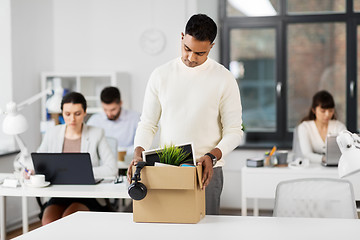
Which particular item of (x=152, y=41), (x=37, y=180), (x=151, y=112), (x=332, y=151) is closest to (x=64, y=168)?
(x=37, y=180)

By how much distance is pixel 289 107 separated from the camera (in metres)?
5.88

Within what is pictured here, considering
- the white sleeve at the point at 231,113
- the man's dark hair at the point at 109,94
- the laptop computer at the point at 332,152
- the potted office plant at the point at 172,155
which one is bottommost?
the laptop computer at the point at 332,152

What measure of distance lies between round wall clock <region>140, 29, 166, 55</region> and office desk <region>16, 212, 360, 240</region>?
3388mm

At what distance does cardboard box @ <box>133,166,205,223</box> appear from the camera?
2100mm

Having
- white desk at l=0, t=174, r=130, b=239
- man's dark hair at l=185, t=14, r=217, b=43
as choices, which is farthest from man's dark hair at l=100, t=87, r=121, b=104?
man's dark hair at l=185, t=14, r=217, b=43

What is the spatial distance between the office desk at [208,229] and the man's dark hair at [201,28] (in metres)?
0.79

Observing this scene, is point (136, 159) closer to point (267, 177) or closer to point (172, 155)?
point (172, 155)

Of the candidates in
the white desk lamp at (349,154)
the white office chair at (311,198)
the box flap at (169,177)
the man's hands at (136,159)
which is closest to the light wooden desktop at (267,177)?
the white office chair at (311,198)

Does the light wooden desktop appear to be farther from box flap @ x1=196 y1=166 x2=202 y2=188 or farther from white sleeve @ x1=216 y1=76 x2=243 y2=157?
box flap @ x1=196 y1=166 x2=202 y2=188

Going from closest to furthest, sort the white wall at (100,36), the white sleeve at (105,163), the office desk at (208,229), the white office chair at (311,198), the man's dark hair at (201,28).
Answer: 1. the office desk at (208,229)
2. the man's dark hair at (201,28)
3. the white office chair at (311,198)
4. the white sleeve at (105,163)
5. the white wall at (100,36)

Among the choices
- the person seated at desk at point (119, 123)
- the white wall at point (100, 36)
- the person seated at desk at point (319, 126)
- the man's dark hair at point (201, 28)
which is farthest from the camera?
the white wall at point (100, 36)

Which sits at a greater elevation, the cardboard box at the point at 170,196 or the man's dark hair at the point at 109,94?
the man's dark hair at the point at 109,94

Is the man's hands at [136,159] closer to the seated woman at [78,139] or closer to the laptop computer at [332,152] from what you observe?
the seated woman at [78,139]

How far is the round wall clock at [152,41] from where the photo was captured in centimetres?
547
